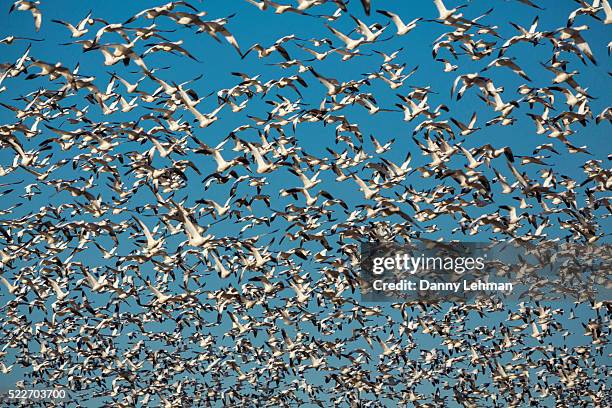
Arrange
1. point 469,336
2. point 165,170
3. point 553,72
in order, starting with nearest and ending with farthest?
point 553,72 → point 165,170 → point 469,336

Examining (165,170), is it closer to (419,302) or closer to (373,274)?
(373,274)

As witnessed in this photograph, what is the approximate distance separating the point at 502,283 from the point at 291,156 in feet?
47.1

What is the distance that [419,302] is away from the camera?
43.6m

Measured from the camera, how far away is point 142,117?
33.0 m

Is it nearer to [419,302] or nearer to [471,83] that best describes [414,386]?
[419,302]

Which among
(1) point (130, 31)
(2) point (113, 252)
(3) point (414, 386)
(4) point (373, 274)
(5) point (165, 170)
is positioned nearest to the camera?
(1) point (130, 31)

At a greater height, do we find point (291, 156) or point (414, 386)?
point (291, 156)

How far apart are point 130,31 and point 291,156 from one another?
26.8 ft

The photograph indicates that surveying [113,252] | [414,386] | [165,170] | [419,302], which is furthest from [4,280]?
[414,386]

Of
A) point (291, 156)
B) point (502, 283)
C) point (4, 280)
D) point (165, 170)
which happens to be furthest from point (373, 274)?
point (4, 280)

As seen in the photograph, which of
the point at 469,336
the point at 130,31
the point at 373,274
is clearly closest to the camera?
the point at 130,31

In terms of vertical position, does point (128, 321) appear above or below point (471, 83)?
below

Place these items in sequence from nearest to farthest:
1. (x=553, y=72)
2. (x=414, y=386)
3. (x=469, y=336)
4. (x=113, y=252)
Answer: (x=553, y=72)
(x=113, y=252)
(x=469, y=336)
(x=414, y=386)

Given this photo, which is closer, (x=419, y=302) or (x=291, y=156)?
(x=291, y=156)
